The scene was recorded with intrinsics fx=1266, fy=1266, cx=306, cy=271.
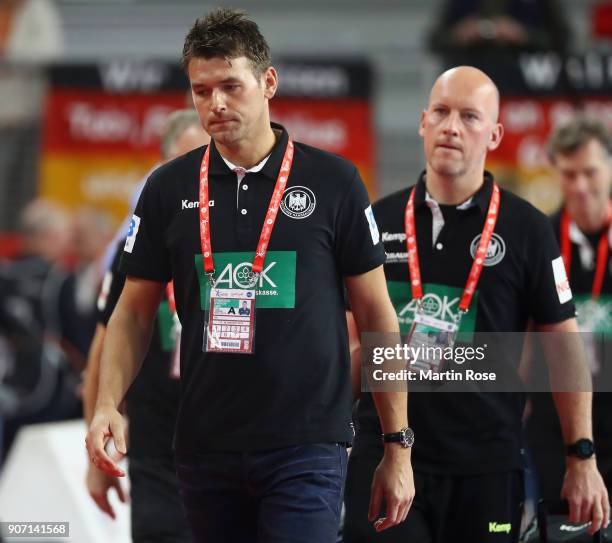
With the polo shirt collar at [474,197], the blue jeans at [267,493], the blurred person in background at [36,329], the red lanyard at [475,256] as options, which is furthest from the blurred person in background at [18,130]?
the blue jeans at [267,493]

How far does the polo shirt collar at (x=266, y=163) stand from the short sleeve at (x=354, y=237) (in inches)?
9.1

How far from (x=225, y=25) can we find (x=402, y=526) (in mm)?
1850

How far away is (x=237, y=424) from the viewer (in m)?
3.66

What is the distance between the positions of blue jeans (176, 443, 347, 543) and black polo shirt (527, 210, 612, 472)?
6.83 feet

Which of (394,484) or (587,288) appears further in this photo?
(587,288)

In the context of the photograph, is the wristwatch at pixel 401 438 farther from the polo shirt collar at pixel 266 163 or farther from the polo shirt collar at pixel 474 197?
the polo shirt collar at pixel 474 197

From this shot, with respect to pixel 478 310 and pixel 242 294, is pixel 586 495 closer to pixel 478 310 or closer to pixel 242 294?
pixel 478 310

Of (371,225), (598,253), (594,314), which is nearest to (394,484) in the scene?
(371,225)

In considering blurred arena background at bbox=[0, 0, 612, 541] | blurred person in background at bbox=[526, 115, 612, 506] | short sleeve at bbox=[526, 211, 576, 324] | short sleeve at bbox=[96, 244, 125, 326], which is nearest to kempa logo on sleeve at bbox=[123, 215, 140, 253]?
short sleeve at bbox=[96, 244, 125, 326]

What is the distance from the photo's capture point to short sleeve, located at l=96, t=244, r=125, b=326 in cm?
494

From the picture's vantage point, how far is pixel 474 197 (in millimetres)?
4730

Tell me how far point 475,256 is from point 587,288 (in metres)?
1.24

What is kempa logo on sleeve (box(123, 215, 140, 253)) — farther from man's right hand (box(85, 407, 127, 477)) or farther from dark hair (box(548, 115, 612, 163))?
dark hair (box(548, 115, 612, 163))

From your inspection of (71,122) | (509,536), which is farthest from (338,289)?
(71,122)
